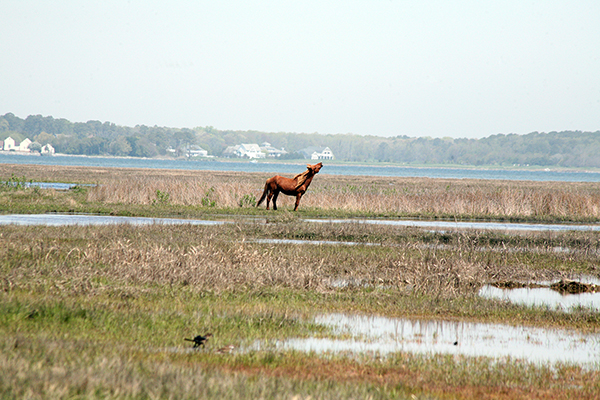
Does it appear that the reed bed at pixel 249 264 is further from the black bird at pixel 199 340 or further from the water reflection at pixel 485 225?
the water reflection at pixel 485 225

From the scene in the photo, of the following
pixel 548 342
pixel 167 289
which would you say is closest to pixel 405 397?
pixel 548 342

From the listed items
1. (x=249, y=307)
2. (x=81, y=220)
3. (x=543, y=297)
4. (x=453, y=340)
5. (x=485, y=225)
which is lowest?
(x=485, y=225)

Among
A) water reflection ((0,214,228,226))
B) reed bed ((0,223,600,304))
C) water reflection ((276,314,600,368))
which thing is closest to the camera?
water reflection ((276,314,600,368))

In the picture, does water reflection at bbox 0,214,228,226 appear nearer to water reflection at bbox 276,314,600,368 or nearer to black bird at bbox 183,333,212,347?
water reflection at bbox 276,314,600,368

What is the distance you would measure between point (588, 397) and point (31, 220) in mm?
21591

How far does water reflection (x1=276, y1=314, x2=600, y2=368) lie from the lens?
8.67 m

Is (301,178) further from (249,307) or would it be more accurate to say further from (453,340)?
(453,340)

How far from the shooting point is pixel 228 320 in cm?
947

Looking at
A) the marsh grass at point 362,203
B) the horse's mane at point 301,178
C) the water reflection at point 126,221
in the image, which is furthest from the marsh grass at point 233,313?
the marsh grass at point 362,203

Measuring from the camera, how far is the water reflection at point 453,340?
867 centimetres

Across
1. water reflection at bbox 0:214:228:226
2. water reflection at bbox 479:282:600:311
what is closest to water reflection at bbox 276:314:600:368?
water reflection at bbox 479:282:600:311

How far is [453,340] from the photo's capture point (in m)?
9.52

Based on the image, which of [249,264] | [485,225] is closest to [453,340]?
[249,264]

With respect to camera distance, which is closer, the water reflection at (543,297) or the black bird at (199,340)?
the black bird at (199,340)
